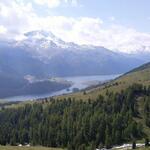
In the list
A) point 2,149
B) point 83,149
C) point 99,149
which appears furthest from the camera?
point 99,149

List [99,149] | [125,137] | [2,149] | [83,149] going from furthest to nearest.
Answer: [125,137] → [99,149] → [83,149] → [2,149]

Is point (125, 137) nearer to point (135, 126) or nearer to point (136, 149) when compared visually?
point (135, 126)

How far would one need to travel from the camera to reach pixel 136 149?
15488 cm

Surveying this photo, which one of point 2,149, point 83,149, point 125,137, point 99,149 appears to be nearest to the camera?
point 2,149

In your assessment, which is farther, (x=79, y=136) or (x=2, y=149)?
(x=79, y=136)

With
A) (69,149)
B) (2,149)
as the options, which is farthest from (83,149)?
(2,149)

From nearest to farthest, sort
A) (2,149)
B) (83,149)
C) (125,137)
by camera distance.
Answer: (2,149) → (83,149) → (125,137)

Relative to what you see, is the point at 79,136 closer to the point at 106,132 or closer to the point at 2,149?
the point at 106,132

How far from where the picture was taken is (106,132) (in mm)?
195125

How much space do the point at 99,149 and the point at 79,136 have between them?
872 inches

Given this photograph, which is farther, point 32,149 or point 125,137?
point 125,137

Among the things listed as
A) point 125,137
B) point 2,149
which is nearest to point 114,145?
point 125,137

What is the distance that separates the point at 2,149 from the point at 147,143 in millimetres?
55793

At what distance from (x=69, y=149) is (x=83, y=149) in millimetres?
8697
